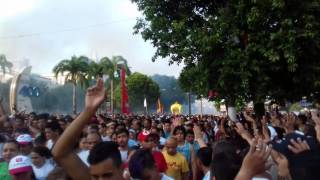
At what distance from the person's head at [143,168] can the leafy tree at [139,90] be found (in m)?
69.4

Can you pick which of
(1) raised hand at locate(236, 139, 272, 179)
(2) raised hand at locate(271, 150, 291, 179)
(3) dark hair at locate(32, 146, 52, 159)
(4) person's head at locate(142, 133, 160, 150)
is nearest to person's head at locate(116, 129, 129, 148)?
(4) person's head at locate(142, 133, 160, 150)

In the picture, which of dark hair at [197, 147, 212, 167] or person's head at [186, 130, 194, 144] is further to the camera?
person's head at [186, 130, 194, 144]

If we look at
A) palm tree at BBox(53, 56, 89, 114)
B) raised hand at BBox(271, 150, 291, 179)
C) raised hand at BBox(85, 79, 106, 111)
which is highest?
palm tree at BBox(53, 56, 89, 114)

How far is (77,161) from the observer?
3172 mm

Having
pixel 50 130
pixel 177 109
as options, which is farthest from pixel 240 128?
pixel 177 109

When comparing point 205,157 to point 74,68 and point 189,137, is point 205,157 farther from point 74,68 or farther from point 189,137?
point 74,68

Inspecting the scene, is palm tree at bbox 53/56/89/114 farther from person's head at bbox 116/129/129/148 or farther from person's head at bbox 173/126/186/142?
person's head at bbox 116/129/129/148

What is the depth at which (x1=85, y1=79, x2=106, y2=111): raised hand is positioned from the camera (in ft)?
10.3

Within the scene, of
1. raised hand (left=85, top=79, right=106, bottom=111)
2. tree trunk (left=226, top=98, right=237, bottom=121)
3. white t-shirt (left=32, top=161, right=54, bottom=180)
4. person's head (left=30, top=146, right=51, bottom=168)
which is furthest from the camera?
tree trunk (left=226, top=98, right=237, bottom=121)

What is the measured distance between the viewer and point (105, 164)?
3.06 meters

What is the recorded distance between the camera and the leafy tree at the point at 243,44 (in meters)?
14.8

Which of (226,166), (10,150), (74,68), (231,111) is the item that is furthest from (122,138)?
(74,68)

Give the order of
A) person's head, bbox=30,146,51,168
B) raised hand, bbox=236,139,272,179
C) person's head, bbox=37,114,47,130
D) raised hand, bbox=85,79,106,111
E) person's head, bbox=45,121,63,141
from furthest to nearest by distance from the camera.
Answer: person's head, bbox=37,114,47,130, person's head, bbox=45,121,63,141, person's head, bbox=30,146,51,168, raised hand, bbox=85,79,106,111, raised hand, bbox=236,139,272,179

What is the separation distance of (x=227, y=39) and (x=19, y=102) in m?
19.9
